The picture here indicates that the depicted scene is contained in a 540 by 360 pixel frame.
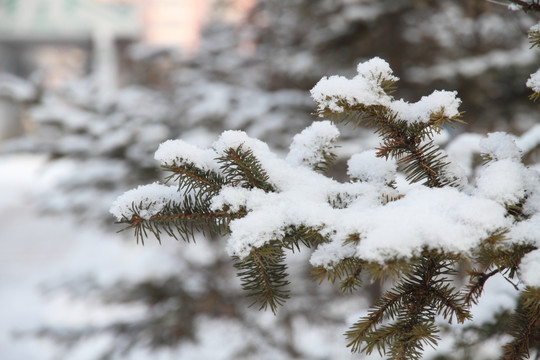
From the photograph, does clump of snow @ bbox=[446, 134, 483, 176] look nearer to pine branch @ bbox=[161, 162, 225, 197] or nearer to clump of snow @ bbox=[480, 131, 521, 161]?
clump of snow @ bbox=[480, 131, 521, 161]

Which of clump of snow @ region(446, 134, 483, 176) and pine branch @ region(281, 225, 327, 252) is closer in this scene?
pine branch @ region(281, 225, 327, 252)

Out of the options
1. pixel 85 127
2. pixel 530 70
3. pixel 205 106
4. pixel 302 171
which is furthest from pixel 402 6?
pixel 302 171

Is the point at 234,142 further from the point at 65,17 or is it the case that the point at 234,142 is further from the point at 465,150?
the point at 65,17

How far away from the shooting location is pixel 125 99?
12.0 ft

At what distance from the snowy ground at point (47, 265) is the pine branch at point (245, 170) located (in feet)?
9.55

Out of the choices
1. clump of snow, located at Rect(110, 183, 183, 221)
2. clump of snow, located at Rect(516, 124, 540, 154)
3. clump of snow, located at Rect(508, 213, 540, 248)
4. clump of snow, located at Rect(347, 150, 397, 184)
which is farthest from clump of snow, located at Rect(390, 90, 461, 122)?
clump of snow, located at Rect(516, 124, 540, 154)

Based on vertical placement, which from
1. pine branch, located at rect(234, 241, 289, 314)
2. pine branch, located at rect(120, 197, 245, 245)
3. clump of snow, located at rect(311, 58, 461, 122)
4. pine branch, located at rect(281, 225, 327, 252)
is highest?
clump of snow, located at rect(311, 58, 461, 122)

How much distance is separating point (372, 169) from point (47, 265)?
958 cm

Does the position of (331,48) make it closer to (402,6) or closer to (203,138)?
(402,6)

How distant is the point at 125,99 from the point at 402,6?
2.55m

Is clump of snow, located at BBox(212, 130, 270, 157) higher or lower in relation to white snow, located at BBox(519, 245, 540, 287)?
higher

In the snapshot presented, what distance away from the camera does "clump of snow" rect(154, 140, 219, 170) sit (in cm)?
75

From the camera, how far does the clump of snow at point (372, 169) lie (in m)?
0.86

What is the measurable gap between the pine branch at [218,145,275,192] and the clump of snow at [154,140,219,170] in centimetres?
3
